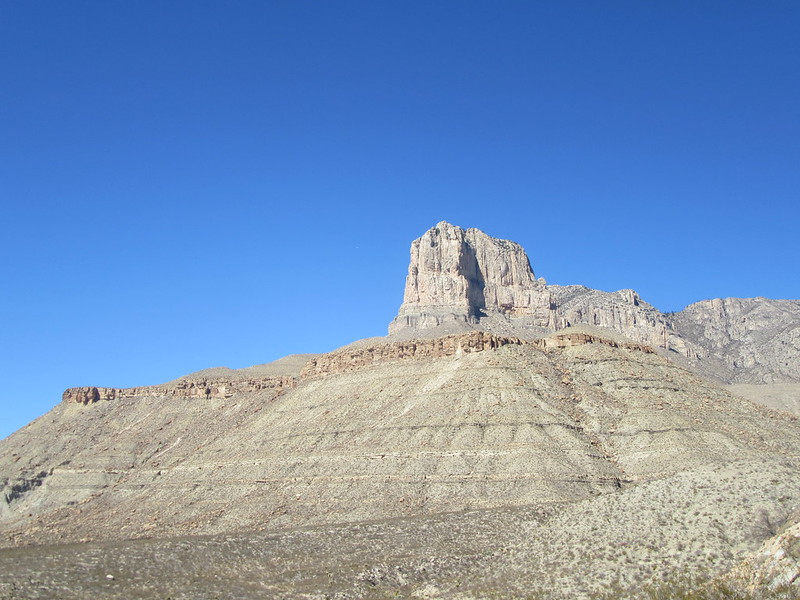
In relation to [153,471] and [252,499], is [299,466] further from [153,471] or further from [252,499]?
[153,471]

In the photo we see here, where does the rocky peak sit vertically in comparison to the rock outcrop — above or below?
above

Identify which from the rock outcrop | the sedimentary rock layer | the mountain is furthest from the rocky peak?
the sedimentary rock layer

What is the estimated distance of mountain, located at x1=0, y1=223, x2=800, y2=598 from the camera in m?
38.3

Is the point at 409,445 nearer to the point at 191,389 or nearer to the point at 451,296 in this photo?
the point at 191,389

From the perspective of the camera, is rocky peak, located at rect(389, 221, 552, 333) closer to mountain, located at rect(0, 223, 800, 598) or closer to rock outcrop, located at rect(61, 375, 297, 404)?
rock outcrop, located at rect(61, 375, 297, 404)

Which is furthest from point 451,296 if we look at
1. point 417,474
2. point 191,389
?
point 417,474

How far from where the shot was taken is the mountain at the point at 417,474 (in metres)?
38.3

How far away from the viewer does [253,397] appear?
104375 mm

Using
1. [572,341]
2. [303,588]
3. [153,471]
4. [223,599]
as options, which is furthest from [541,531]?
[153,471]

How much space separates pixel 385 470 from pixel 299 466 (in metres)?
9.94

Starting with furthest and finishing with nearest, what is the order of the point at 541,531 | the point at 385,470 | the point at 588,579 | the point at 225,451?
the point at 225,451 < the point at 385,470 < the point at 541,531 < the point at 588,579

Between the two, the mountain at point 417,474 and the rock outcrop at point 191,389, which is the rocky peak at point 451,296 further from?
the mountain at point 417,474

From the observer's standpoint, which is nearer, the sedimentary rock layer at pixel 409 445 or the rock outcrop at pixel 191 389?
the sedimentary rock layer at pixel 409 445

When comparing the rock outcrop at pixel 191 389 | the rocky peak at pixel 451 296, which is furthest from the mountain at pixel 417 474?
the rocky peak at pixel 451 296
